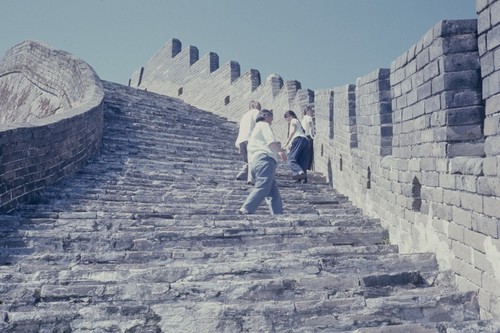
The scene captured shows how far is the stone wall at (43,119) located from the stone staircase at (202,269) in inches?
11.4

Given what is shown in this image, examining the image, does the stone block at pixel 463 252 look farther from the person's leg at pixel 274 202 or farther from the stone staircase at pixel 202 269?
the person's leg at pixel 274 202

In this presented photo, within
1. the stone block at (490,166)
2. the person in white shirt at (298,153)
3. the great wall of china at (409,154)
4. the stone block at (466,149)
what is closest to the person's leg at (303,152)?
the person in white shirt at (298,153)

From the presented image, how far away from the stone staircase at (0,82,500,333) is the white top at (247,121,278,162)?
70cm

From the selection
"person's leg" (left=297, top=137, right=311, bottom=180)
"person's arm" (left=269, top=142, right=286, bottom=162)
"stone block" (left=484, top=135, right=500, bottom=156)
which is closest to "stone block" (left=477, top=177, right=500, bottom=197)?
"stone block" (left=484, top=135, right=500, bottom=156)

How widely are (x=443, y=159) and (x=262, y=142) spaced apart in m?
2.70

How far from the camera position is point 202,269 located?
3869 millimetres

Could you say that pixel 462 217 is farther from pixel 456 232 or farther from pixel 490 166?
pixel 490 166

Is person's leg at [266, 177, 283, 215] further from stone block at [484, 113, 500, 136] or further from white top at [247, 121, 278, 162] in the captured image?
stone block at [484, 113, 500, 136]

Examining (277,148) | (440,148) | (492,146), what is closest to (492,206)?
(492,146)

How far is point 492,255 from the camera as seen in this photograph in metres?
3.27

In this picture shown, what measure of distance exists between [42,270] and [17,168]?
7.42 ft

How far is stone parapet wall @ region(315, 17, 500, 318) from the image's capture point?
3.40 meters

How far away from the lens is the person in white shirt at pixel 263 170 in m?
5.98

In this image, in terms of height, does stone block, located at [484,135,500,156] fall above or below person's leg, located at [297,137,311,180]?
below
